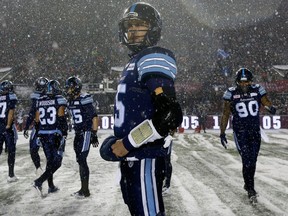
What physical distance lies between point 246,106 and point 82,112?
2700 millimetres

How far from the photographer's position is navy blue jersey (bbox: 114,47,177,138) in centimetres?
211

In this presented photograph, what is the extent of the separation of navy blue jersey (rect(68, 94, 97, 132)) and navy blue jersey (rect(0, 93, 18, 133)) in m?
2.16

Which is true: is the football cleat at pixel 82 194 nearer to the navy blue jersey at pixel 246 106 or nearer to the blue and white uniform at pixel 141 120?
the navy blue jersey at pixel 246 106

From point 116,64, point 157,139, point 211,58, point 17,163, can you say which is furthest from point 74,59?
point 157,139

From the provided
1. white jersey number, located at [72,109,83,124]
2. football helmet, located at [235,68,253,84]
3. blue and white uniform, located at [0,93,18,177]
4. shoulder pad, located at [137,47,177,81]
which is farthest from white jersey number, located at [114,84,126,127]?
blue and white uniform, located at [0,93,18,177]

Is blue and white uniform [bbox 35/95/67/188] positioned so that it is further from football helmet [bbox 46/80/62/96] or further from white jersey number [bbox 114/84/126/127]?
white jersey number [bbox 114/84/126/127]

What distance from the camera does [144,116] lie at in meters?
2.27

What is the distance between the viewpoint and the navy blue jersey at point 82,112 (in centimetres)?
575

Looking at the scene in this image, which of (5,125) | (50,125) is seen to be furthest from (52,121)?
(5,125)

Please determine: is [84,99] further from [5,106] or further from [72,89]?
[5,106]

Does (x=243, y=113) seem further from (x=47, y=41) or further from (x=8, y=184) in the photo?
(x=47, y=41)

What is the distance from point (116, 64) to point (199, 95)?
615 inches

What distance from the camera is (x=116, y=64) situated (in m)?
47.2

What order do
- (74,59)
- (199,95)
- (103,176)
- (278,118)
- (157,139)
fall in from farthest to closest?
(74,59) → (199,95) → (278,118) → (103,176) → (157,139)
